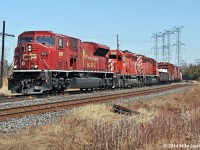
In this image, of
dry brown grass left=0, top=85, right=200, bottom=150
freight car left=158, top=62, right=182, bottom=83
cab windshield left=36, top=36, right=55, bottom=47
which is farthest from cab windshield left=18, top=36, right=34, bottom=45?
freight car left=158, top=62, right=182, bottom=83

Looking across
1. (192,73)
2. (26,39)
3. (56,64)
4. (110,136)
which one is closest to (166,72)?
(56,64)

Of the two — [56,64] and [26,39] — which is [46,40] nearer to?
[26,39]

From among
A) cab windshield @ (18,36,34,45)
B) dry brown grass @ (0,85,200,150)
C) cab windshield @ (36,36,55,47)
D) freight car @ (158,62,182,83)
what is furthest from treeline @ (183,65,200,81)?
dry brown grass @ (0,85,200,150)

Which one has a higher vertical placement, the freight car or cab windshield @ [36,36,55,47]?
cab windshield @ [36,36,55,47]

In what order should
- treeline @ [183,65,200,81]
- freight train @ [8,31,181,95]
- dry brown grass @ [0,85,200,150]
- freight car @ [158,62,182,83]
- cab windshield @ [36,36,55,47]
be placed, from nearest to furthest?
dry brown grass @ [0,85,200,150], freight train @ [8,31,181,95], cab windshield @ [36,36,55,47], freight car @ [158,62,182,83], treeline @ [183,65,200,81]

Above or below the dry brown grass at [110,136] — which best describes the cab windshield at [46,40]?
above

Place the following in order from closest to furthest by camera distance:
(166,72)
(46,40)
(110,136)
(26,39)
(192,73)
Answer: (110,136) → (46,40) → (26,39) → (166,72) → (192,73)

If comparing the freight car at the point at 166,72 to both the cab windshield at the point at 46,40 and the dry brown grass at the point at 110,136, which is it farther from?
the dry brown grass at the point at 110,136

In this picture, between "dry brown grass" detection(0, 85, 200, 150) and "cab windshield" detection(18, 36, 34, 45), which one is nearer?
"dry brown grass" detection(0, 85, 200, 150)

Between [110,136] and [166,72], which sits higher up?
[166,72]

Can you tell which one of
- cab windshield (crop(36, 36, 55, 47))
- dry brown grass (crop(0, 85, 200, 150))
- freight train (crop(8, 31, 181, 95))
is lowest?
dry brown grass (crop(0, 85, 200, 150))

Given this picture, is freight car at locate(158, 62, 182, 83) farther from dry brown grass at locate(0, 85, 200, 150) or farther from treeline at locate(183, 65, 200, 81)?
treeline at locate(183, 65, 200, 81)

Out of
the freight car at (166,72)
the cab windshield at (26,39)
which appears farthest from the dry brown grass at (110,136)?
the freight car at (166,72)

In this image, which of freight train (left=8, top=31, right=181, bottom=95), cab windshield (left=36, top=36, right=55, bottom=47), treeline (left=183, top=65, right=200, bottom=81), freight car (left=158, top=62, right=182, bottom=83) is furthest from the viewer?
treeline (left=183, top=65, right=200, bottom=81)
